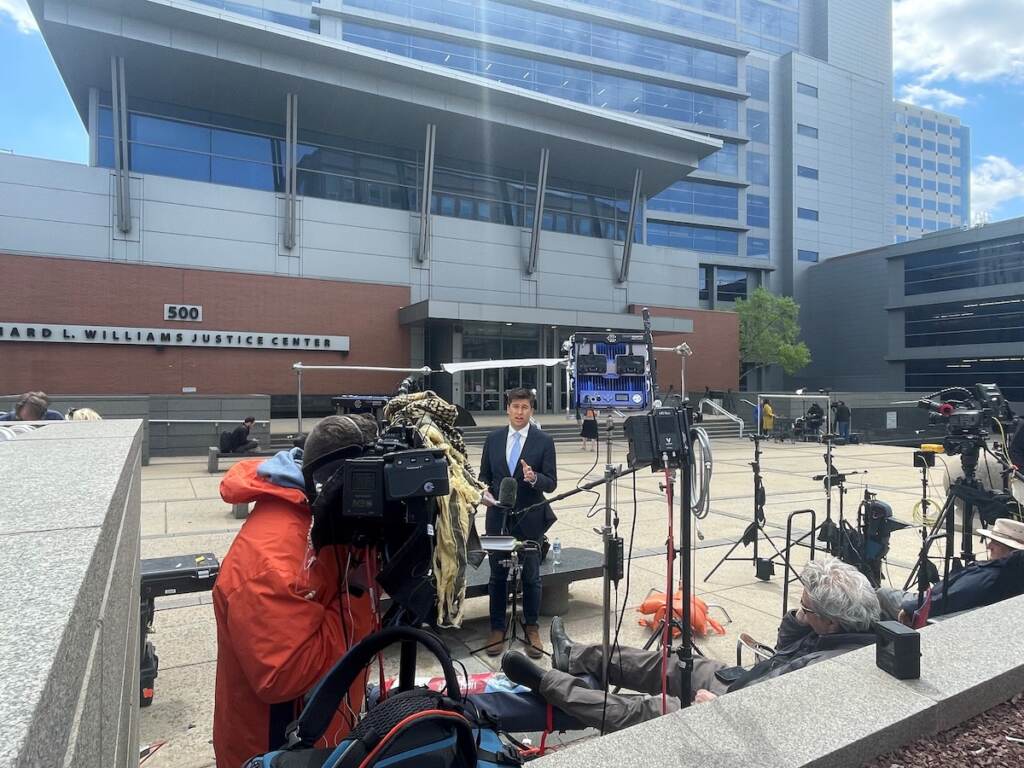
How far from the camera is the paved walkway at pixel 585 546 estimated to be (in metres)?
3.63

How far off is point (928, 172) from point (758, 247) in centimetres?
3633

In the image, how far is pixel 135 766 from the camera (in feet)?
7.58

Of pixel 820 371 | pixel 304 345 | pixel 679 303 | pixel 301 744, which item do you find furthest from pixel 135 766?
pixel 820 371

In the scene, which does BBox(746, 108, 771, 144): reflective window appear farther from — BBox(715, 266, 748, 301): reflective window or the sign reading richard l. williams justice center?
the sign reading richard l. williams justice center

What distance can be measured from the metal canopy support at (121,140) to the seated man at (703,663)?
23230mm

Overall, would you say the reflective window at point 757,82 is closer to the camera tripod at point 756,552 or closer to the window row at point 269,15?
the window row at point 269,15

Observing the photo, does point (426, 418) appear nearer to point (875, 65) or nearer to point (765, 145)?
point (765, 145)

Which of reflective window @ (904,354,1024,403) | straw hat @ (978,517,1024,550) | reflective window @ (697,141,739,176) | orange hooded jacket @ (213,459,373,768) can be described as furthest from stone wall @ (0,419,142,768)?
reflective window @ (697,141,739,176)

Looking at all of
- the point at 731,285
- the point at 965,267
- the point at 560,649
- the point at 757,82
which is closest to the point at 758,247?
the point at 731,285

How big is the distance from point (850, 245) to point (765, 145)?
12.6 meters

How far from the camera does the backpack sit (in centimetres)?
119

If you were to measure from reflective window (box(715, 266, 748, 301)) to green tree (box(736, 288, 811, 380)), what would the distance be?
457cm

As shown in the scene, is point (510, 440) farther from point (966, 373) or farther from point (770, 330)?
point (966, 373)

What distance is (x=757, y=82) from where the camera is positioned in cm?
5350
